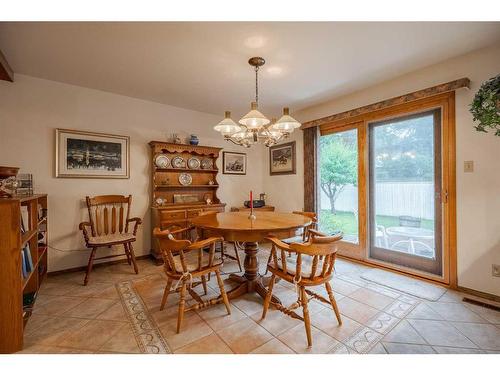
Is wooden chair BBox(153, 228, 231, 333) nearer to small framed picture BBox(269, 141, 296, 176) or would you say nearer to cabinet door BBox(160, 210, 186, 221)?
cabinet door BBox(160, 210, 186, 221)


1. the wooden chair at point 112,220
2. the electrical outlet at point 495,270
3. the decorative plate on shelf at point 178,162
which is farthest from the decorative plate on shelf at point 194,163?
the electrical outlet at point 495,270

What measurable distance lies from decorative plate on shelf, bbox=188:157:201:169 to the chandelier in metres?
1.66

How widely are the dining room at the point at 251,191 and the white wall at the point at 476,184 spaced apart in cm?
1

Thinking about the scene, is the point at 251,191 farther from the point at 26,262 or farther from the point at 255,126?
the point at 26,262

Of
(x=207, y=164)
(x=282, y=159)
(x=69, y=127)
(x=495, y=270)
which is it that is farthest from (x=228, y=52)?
(x=495, y=270)

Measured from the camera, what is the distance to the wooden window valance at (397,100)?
7.49 feet

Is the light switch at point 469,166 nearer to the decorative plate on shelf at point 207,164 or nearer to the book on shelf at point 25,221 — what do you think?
the decorative plate on shelf at point 207,164

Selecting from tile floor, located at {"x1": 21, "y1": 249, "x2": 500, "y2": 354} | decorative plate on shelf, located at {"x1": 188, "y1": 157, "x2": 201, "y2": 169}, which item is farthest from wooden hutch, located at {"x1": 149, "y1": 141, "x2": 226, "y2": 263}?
tile floor, located at {"x1": 21, "y1": 249, "x2": 500, "y2": 354}

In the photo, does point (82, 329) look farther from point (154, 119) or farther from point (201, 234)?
point (154, 119)

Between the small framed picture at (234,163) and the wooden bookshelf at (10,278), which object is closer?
the wooden bookshelf at (10,278)

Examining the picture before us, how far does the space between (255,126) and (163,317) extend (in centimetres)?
184

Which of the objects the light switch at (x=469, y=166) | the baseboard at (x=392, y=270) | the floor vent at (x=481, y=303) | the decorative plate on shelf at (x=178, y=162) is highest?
the decorative plate on shelf at (x=178, y=162)

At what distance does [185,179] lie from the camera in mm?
3869
